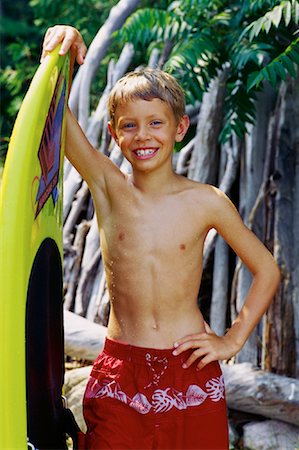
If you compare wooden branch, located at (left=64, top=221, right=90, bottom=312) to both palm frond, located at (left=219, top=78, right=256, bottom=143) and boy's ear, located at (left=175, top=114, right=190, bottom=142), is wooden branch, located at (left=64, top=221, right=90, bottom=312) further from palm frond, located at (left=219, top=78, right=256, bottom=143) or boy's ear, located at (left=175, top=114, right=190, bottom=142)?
boy's ear, located at (left=175, top=114, right=190, bottom=142)

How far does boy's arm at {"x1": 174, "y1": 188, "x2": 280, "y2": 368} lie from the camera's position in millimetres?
2844

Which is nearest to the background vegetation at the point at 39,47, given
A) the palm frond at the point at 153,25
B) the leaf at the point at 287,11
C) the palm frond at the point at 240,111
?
the palm frond at the point at 153,25

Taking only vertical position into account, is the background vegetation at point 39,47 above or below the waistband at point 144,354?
above

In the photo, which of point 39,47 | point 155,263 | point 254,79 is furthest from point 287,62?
point 39,47

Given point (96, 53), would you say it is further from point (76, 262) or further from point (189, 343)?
point (189, 343)

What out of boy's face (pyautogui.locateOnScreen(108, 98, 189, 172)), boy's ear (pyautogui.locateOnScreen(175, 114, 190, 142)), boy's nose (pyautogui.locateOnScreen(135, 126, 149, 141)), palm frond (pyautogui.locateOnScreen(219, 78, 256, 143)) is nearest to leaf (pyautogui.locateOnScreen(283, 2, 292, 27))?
palm frond (pyautogui.locateOnScreen(219, 78, 256, 143))

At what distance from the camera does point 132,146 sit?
2854 millimetres

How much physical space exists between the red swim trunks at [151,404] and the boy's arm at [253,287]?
0.20ft

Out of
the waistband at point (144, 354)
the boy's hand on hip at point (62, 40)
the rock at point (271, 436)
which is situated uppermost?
the boy's hand on hip at point (62, 40)

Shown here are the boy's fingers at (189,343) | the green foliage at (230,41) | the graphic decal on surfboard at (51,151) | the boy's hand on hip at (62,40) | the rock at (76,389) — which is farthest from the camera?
the rock at (76,389)

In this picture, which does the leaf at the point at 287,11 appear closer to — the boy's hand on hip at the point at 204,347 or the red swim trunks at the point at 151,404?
the boy's hand on hip at the point at 204,347

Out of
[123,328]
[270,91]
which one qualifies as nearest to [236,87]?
[270,91]

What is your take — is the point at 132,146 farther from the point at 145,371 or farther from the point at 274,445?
the point at 274,445

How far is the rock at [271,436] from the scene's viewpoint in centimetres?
401
